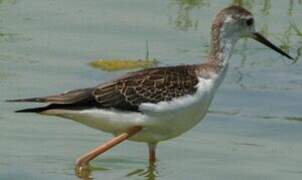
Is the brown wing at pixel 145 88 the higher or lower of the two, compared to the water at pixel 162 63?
higher

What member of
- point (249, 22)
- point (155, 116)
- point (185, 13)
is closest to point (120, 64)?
point (185, 13)

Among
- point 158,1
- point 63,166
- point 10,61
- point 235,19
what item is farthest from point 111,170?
point 158,1

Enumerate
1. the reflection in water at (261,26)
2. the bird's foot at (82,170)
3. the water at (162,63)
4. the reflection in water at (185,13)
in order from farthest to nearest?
the reflection in water at (185,13), the reflection in water at (261,26), the water at (162,63), the bird's foot at (82,170)

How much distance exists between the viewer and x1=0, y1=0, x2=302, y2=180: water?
40.1ft

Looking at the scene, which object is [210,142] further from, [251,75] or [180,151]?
[251,75]

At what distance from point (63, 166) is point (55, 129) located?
0.95 meters

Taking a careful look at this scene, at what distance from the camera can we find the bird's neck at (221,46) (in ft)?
40.4

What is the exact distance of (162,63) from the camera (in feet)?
48.9

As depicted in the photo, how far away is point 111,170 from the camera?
1209cm

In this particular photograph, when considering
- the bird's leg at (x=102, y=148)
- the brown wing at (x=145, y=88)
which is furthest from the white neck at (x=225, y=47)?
the bird's leg at (x=102, y=148)

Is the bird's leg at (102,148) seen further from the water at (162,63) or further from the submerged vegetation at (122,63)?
the submerged vegetation at (122,63)

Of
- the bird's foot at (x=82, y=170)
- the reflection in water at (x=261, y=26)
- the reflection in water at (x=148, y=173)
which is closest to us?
the bird's foot at (x=82, y=170)

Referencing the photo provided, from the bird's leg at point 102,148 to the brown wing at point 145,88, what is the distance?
0.19m

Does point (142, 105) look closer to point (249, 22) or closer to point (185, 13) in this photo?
point (249, 22)
